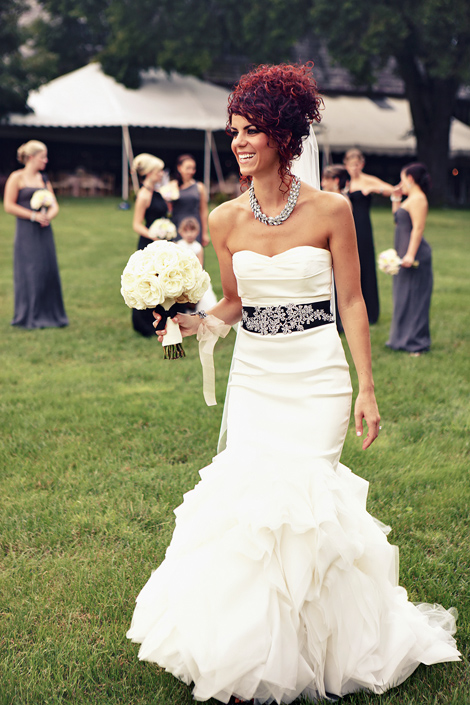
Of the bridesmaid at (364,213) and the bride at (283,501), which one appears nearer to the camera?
the bride at (283,501)

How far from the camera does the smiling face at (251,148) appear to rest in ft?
10.1

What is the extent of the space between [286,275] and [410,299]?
6766mm

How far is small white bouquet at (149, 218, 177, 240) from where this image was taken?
9.88 metres

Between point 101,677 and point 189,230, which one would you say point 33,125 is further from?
point 101,677

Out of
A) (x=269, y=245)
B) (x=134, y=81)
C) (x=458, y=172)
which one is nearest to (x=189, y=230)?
(x=269, y=245)

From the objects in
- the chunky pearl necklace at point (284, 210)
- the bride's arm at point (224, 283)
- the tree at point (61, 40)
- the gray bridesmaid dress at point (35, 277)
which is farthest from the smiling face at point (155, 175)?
the tree at point (61, 40)

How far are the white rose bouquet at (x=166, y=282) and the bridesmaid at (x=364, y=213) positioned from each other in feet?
24.8

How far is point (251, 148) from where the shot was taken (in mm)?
3102

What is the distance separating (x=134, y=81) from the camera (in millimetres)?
33938

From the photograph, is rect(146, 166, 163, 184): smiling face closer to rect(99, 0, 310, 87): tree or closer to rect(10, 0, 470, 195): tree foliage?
rect(10, 0, 470, 195): tree foliage

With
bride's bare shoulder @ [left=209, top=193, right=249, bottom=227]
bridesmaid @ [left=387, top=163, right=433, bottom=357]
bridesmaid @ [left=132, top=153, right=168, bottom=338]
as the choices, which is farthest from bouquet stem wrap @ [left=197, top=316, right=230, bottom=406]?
bridesmaid @ [left=132, top=153, right=168, bottom=338]

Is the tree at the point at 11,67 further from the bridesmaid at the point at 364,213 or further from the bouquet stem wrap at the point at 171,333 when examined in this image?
the bouquet stem wrap at the point at 171,333

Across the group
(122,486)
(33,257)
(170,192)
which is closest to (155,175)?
(170,192)

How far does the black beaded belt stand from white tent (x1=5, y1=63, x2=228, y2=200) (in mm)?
27943
